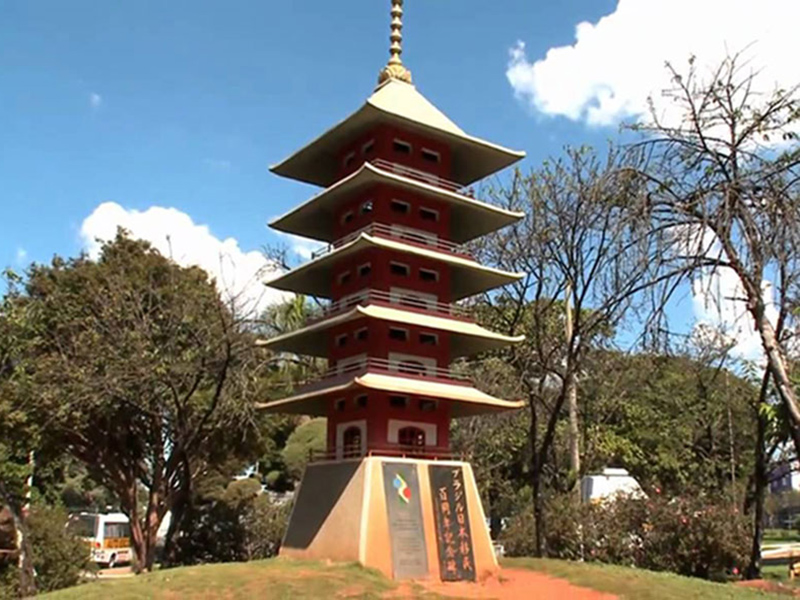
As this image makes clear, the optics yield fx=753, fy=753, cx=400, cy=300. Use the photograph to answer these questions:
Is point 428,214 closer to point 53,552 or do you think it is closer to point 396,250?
point 396,250

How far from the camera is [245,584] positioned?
18.1 metres

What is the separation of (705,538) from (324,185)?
18.6 m

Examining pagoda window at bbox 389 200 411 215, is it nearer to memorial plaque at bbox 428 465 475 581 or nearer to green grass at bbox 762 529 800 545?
memorial plaque at bbox 428 465 475 581

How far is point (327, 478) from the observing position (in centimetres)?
2327

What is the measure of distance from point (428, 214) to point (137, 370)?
38.1ft

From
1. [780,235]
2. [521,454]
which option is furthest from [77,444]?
[780,235]

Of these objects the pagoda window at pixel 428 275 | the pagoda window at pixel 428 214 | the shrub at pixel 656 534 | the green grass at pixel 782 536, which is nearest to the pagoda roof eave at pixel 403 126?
the pagoda window at pixel 428 214

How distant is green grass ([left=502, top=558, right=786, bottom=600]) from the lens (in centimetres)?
1867

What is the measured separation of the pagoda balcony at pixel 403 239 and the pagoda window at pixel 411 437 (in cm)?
588

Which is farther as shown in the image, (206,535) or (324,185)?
(206,535)

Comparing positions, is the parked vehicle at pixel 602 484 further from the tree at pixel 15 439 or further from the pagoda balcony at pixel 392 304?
the tree at pixel 15 439

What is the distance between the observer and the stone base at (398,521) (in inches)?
818

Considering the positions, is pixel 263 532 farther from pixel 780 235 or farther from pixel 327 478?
pixel 780 235

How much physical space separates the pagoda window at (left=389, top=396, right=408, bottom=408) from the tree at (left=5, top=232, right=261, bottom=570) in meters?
7.12
